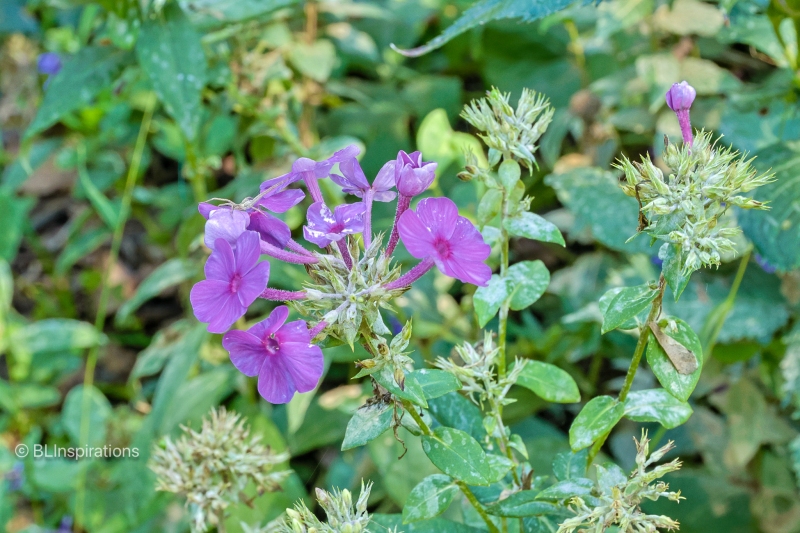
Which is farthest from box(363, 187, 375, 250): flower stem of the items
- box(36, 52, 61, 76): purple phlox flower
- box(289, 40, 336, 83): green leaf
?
box(36, 52, 61, 76): purple phlox flower

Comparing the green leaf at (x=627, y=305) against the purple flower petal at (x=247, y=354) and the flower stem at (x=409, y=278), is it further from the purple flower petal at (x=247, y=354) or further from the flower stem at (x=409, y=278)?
the purple flower petal at (x=247, y=354)

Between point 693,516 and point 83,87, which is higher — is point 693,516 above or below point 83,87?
below

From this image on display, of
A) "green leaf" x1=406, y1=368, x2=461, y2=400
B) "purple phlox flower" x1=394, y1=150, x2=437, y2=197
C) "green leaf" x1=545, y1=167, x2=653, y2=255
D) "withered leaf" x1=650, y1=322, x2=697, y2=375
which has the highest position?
"purple phlox flower" x1=394, y1=150, x2=437, y2=197

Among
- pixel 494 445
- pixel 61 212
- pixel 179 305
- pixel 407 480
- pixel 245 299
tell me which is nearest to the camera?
pixel 245 299

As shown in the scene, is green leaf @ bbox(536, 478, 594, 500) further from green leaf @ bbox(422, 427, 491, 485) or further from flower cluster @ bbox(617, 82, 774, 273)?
flower cluster @ bbox(617, 82, 774, 273)

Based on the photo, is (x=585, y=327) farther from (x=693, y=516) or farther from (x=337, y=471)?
(x=337, y=471)

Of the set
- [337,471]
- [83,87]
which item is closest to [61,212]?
[83,87]

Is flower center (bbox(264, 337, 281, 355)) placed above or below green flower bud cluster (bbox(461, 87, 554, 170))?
below
